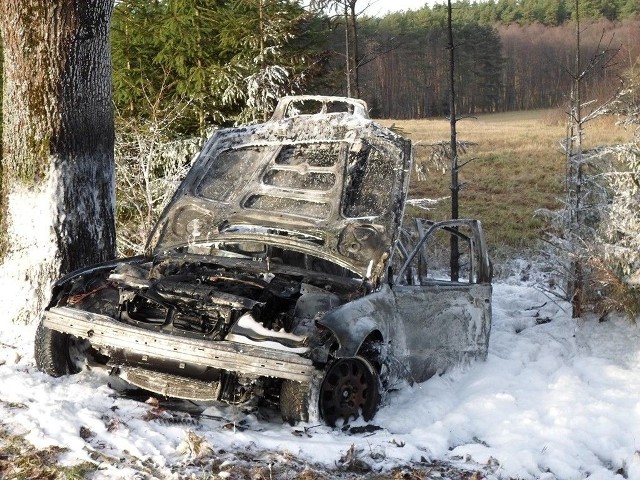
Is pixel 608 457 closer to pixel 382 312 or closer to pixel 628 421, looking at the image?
pixel 628 421

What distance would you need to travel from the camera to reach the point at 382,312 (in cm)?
521

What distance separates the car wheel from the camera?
5.28 metres

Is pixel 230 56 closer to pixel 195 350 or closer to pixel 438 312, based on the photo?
pixel 438 312

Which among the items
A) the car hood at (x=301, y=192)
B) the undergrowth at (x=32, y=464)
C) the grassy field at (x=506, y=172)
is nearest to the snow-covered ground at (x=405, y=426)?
the undergrowth at (x=32, y=464)

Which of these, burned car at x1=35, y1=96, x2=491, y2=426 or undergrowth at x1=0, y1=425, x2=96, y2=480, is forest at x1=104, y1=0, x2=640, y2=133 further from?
undergrowth at x1=0, y1=425, x2=96, y2=480

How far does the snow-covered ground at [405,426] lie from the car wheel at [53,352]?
86 mm

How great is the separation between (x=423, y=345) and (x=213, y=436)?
2144 mm

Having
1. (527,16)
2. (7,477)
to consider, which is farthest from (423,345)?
(527,16)

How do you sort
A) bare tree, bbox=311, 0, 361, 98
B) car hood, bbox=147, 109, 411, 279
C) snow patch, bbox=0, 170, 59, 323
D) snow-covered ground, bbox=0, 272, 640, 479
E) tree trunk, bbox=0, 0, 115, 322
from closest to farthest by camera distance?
snow-covered ground, bbox=0, 272, 640, 479 → car hood, bbox=147, 109, 411, 279 → tree trunk, bbox=0, 0, 115, 322 → snow patch, bbox=0, 170, 59, 323 → bare tree, bbox=311, 0, 361, 98

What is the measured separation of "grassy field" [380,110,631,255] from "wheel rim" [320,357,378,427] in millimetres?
8004

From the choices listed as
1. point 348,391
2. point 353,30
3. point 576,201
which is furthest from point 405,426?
point 353,30

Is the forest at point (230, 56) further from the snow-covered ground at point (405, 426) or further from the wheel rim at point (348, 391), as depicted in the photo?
the wheel rim at point (348, 391)

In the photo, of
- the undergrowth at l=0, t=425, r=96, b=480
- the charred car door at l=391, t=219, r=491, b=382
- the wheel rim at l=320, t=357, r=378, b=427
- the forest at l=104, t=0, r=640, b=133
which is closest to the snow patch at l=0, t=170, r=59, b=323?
the undergrowth at l=0, t=425, r=96, b=480

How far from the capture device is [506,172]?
93.7 feet
